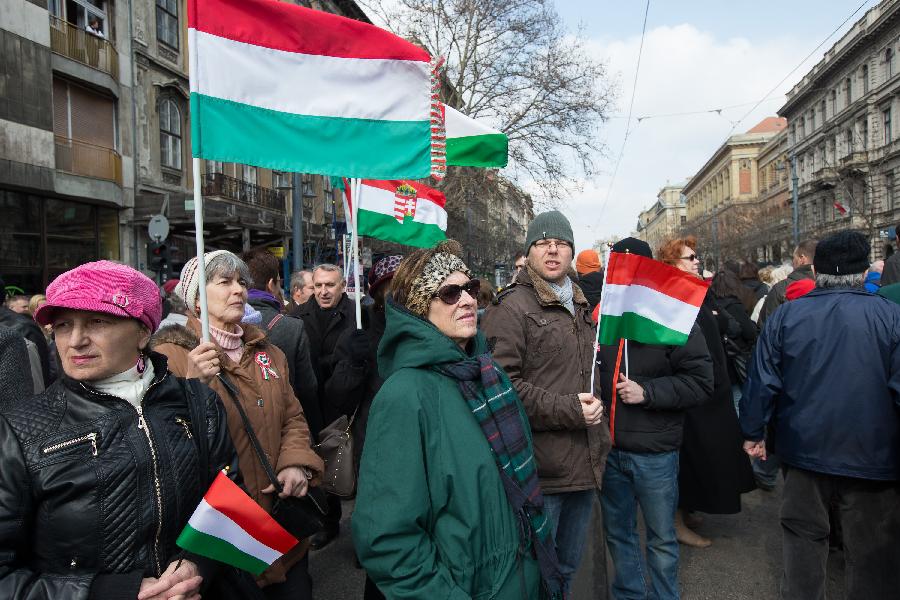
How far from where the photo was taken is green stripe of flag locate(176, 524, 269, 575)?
1803 mm

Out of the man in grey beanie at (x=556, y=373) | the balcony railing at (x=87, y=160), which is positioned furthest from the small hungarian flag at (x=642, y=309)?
the balcony railing at (x=87, y=160)

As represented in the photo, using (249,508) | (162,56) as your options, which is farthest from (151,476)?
(162,56)

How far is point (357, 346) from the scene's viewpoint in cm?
381

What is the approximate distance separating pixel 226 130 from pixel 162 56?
19892 mm

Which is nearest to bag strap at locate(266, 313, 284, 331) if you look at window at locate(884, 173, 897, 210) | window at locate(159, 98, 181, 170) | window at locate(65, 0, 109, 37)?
window at locate(65, 0, 109, 37)

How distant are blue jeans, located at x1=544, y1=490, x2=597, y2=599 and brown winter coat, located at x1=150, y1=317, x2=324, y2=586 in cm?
122

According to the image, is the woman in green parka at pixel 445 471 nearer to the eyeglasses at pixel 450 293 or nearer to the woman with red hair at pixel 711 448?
the eyeglasses at pixel 450 293

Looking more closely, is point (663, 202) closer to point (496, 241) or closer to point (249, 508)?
point (496, 241)

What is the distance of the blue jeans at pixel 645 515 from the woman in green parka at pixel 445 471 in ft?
4.25

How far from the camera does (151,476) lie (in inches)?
72.6

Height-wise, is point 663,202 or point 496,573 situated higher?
point 663,202

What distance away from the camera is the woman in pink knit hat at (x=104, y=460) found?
1.67 metres

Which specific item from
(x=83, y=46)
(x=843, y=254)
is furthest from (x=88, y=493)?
(x=83, y=46)

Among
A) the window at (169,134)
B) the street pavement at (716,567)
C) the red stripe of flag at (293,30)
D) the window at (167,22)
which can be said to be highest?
the window at (167,22)
